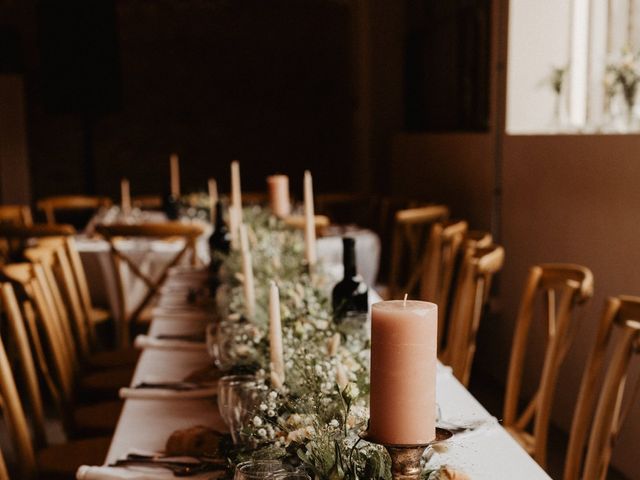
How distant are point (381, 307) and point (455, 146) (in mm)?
4727

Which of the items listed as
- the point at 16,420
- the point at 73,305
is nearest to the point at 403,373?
the point at 16,420

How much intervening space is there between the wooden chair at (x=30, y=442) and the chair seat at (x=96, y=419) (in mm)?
133

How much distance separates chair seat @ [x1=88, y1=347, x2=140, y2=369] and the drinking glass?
243cm

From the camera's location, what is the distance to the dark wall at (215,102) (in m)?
8.80

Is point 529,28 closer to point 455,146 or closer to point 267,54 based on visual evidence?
point 455,146

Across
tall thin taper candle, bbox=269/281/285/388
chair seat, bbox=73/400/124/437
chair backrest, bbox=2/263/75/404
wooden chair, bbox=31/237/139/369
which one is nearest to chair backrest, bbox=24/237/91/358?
wooden chair, bbox=31/237/139/369

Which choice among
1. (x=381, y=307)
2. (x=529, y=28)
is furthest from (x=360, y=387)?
(x=529, y=28)

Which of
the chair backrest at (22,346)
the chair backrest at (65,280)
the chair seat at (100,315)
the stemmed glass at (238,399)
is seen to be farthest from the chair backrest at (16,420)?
the chair seat at (100,315)

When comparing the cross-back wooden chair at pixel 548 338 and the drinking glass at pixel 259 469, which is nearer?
the drinking glass at pixel 259 469

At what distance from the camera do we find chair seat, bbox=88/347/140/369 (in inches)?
133

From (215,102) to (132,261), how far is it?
4.79m

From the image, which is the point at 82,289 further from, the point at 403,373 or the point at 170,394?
the point at 403,373

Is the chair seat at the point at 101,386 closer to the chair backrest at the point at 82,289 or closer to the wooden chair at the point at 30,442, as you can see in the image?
the chair backrest at the point at 82,289

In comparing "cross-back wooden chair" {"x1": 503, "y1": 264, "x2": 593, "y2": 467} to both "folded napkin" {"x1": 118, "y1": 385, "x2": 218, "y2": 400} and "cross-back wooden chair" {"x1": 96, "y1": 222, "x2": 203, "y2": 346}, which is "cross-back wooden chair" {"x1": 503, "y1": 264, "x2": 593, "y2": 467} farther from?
"cross-back wooden chair" {"x1": 96, "y1": 222, "x2": 203, "y2": 346}
